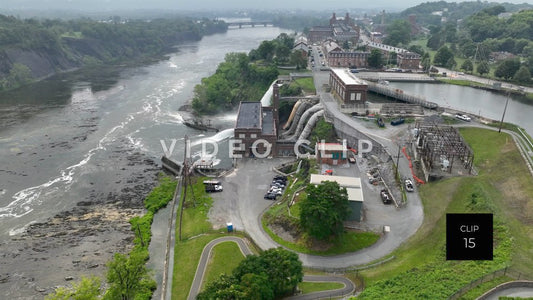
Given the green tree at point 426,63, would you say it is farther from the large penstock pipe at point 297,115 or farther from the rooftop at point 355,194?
the rooftop at point 355,194

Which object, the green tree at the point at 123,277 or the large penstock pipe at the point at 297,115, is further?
the large penstock pipe at the point at 297,115

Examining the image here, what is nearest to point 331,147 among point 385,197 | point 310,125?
point 385,197

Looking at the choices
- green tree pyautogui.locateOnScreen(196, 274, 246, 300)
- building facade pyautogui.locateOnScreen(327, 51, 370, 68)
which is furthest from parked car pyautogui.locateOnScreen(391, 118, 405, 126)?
building facade pyautogui.locateOnScreen(327, 51, 370, 68)

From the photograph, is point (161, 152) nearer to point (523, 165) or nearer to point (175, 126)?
point (175, 126)

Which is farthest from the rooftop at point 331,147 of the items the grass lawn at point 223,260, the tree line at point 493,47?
the tree line at point 493,47

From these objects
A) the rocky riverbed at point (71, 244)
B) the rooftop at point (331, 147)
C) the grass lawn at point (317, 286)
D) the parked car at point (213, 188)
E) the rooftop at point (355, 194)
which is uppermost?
the rooftop at point (331, 147)

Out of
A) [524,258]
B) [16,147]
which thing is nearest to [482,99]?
[524,258]
